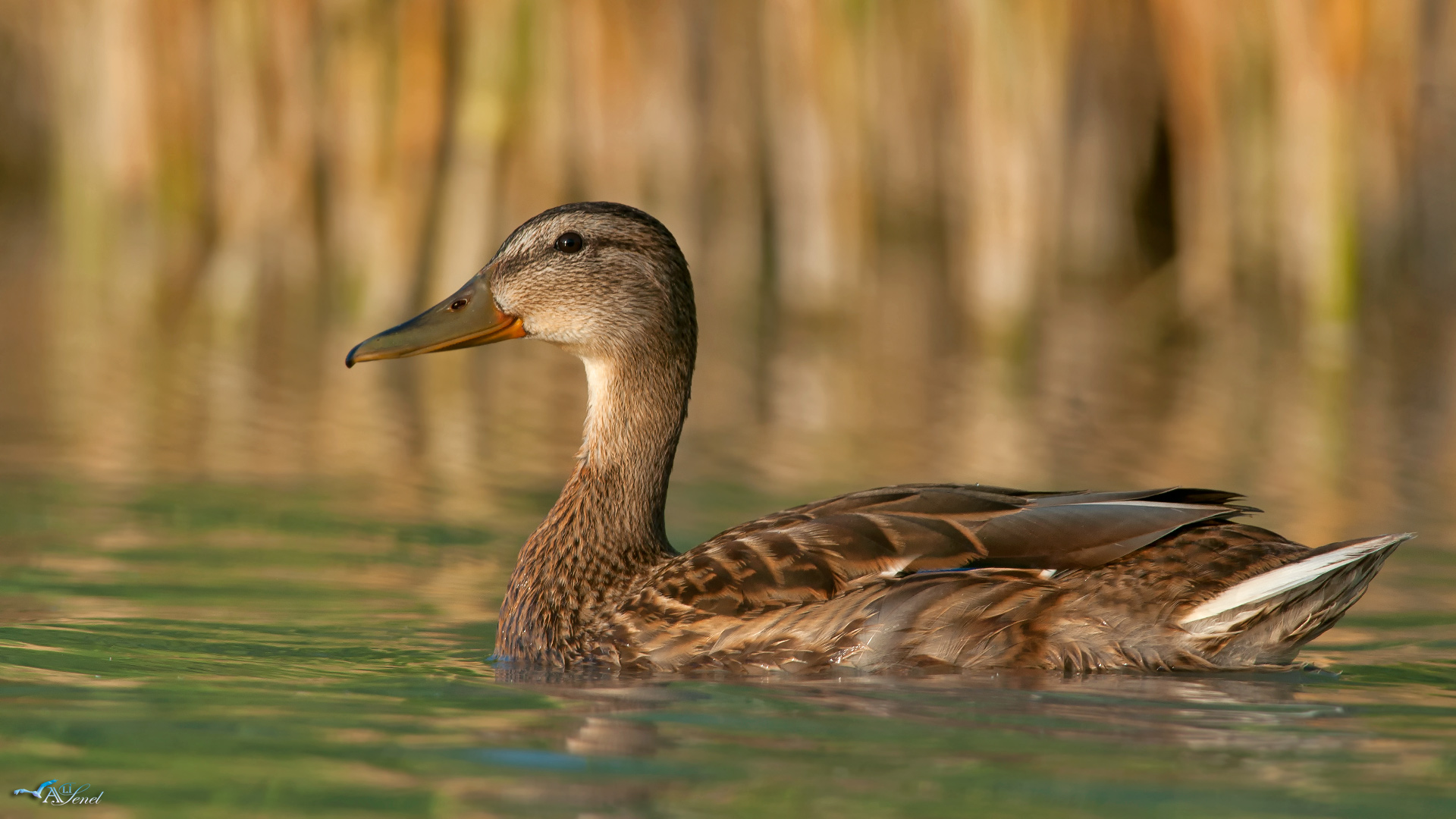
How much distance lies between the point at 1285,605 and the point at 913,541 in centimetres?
104

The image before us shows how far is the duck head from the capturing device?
6613 millimetres

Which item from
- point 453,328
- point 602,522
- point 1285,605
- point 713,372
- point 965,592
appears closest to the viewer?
point 1285,605

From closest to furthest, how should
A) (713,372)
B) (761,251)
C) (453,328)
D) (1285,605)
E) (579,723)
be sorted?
(579,723)
(1285,605)
(453,328)
(713,372)
(761,251)

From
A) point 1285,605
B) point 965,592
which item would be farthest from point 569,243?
point 1285,605

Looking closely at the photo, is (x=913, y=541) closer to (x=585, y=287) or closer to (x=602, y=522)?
(x=602, y=522)

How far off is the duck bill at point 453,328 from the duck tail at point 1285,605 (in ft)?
8.03

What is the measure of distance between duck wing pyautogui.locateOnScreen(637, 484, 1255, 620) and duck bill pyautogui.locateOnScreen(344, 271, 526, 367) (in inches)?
48.5

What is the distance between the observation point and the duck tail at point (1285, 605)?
524 cm

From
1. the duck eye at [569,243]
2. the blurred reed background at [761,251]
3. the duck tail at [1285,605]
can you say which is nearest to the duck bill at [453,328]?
the duck eye at [569,243]

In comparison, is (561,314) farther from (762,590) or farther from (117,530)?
(117,530)

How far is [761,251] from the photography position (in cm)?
1902

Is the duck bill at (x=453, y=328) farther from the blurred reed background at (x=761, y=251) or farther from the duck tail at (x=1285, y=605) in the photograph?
the duck tail at (x=1285, y=605)

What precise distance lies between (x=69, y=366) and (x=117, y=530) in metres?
4.85

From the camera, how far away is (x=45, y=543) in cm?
708
